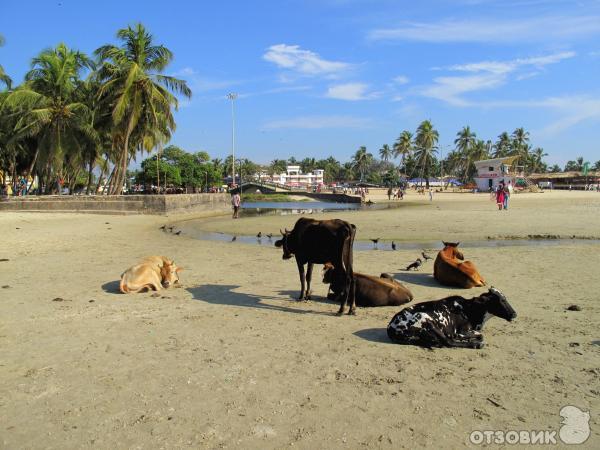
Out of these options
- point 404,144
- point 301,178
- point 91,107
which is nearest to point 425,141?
point 404,144

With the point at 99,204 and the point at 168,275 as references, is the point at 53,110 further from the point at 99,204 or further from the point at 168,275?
the point at 168,275

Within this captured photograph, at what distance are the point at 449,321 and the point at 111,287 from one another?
6.77 metres

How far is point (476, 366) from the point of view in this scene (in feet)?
17.6

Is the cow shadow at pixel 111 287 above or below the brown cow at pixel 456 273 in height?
below

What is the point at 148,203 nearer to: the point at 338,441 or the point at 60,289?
the point at 60,289

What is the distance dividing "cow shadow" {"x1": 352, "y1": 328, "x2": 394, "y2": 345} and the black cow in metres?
0.90

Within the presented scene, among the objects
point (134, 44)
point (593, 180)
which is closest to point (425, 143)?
point (593, 180)

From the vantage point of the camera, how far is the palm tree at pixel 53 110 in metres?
37.0

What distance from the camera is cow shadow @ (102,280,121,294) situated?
30.1ft

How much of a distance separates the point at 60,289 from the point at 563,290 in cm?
1001

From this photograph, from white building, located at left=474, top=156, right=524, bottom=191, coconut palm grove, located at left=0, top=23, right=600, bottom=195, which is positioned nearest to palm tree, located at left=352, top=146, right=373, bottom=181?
white building, located at left=474, top=156, right=524, bottom=191

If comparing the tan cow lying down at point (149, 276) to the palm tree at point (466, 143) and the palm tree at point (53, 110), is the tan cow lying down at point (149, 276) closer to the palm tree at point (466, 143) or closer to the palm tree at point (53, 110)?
the palm tree at point (53, 110)

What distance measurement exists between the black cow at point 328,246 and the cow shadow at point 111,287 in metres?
3.53

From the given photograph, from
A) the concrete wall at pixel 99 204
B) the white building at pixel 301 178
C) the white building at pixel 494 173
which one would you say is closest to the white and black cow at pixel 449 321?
the concrete wall at pixel 99 204
